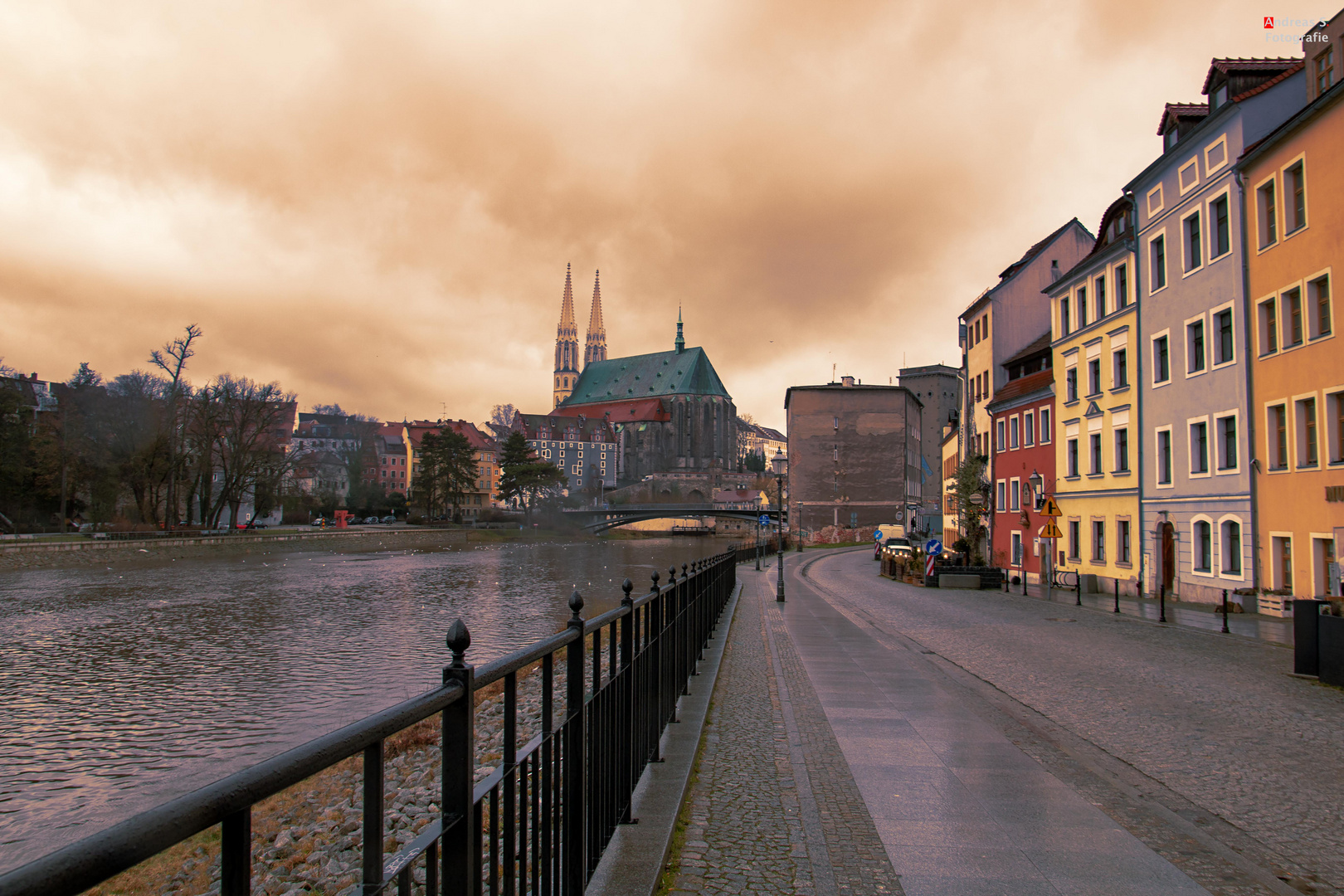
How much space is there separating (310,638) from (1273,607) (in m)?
21.9

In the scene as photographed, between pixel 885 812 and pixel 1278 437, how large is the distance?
1860cm

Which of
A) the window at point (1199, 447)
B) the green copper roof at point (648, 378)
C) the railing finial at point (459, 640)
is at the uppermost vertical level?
the green copper roof at point (648, 378)

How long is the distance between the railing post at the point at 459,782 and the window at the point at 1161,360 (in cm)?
2611

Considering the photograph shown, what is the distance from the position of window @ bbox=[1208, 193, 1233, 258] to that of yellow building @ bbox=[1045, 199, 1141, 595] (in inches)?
158

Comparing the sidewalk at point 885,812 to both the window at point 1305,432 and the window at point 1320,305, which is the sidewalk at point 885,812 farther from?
the window at point 1320,305

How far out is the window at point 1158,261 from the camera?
24.3 meters

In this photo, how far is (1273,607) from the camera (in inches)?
734

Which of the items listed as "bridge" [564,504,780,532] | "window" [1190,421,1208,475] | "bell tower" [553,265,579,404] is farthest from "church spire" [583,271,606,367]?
"window" [1190,421,1208,475]

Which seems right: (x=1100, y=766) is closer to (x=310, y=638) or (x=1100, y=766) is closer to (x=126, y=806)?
(x=126, y=806)

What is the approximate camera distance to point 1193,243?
74.6 ft

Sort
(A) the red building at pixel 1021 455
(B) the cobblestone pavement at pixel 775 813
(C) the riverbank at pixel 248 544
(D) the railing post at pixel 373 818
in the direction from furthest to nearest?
(C) the riverbank at pixel 248 544, (A) the red building at pixel 1021 455, (B) the cobblestone pavement at pixel 775 813, (D) the railing post at pixel 373 818

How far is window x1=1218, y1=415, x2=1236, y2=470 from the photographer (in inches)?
829

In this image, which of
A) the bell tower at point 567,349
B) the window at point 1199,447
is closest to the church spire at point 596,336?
the bell tower at point 567,349

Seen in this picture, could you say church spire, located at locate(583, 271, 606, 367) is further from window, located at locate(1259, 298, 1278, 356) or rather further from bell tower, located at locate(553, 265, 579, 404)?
window, located at locate(1259, 298, 1278, 356)
